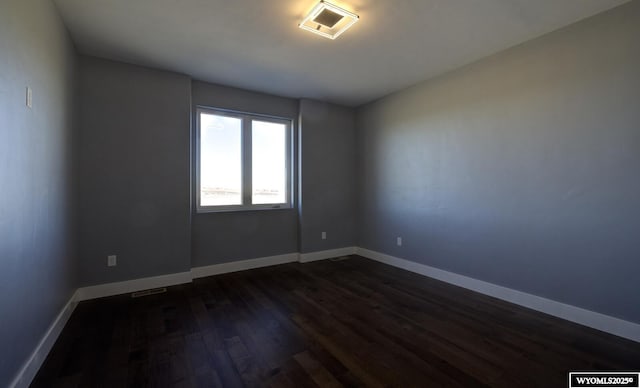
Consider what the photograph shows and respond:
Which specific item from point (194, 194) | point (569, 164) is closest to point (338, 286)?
point (194, 194)

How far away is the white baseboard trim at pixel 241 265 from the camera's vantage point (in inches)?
143

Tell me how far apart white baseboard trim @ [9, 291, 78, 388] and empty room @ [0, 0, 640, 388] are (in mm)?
19

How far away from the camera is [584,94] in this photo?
2354mm

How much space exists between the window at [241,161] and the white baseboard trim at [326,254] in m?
0.87

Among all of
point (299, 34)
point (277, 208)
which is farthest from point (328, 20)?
point (277, 208)

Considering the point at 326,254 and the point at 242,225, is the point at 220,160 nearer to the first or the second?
the point at 242,225

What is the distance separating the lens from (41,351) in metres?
1.85

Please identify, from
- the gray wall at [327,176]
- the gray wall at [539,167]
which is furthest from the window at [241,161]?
the gray wall at [539,167]

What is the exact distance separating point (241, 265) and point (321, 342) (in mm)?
2156

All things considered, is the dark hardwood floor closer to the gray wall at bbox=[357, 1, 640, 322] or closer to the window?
the gray wall at bbox=[357, 1, 640, 322]

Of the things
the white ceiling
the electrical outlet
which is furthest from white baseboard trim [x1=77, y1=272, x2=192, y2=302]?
the white ceiling

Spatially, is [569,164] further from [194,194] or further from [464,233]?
[194,194]

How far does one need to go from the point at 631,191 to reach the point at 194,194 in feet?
14.2

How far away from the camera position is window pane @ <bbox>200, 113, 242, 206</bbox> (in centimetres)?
375
